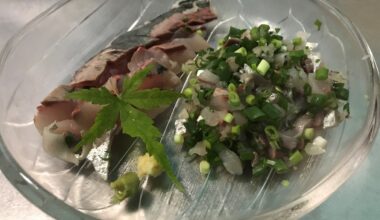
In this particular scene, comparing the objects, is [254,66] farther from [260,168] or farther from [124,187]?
[124,187]

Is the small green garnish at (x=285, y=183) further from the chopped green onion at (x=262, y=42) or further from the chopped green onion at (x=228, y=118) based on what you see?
the chopped green onion at (x=262, y=42)

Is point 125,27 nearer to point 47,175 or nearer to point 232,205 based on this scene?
point 47,175

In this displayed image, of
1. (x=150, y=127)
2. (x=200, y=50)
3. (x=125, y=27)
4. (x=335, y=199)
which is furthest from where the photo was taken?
(x=125, y=27)

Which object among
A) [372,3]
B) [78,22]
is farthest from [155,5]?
[372,3]

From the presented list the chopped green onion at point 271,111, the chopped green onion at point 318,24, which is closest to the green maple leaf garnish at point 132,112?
the chopped green onion at point 271,111

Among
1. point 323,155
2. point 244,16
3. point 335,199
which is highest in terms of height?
point 244,16

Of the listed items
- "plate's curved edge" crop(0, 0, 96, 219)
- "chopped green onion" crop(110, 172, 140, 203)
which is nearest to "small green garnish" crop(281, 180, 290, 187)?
"chopped green onion" crop(110, 172, 140, 203)
